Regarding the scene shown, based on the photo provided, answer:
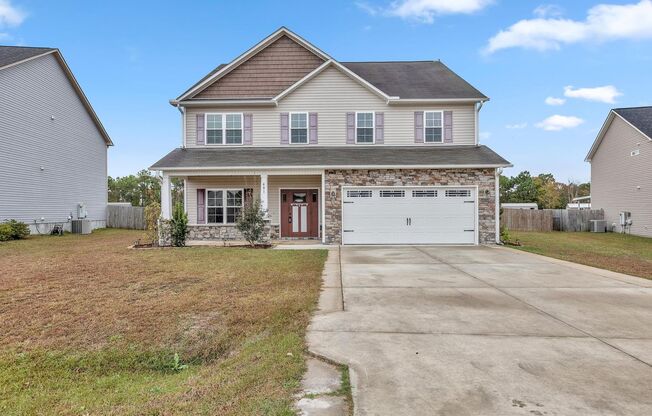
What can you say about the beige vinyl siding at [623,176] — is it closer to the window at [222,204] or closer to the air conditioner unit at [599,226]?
the air conditioner unit at [599,226]

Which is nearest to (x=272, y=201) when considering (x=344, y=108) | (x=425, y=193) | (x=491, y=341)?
(x=344, y=108)

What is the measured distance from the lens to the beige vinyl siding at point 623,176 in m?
20.1

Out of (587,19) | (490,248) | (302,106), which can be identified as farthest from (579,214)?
(302,106)

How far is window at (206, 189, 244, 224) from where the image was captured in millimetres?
16531

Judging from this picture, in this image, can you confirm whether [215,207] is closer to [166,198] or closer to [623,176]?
[166,198]

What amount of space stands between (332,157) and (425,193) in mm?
4109

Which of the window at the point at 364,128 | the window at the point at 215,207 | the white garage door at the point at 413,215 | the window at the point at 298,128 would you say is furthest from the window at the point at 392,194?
the window at the point at 215,207

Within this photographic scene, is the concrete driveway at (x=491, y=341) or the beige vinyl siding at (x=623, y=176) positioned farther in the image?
the beige vinyl siding at (x=623, y=176)

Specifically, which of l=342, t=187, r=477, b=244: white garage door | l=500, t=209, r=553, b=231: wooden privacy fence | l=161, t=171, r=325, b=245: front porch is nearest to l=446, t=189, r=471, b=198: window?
l=342, t=187, r=477, b=244: white garage door

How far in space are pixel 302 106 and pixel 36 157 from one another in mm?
14431

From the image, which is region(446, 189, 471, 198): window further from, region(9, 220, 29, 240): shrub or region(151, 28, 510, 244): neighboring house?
region(9, 220, 29, 240): shrub

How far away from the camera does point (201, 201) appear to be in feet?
54.3

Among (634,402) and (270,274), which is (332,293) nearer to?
(270,274)

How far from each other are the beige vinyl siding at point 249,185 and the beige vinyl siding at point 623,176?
1862 centimetres
